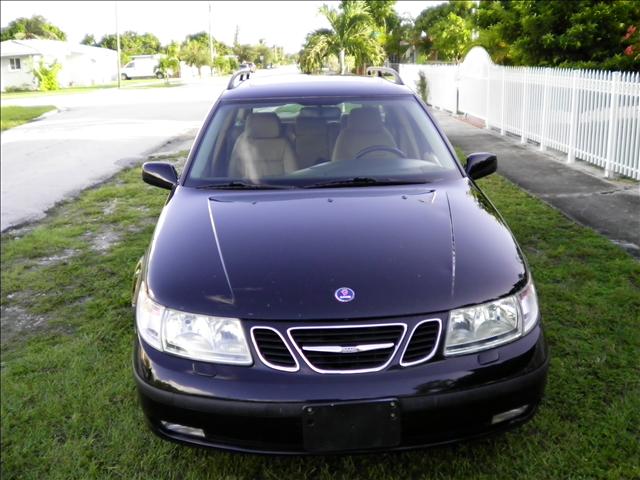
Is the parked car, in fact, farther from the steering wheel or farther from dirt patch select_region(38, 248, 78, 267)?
dirt patch select_region(38, 248, 78, 267)

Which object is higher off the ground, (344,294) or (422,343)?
(344,294)

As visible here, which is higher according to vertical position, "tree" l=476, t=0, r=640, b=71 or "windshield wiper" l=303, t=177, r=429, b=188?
"tree" l=476, t=0, r=640, b=71

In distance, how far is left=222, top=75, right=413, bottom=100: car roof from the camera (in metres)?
4.24

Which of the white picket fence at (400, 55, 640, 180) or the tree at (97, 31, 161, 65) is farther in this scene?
the tree at (97, 31, 161, 65)

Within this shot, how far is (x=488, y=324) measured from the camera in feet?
8.31

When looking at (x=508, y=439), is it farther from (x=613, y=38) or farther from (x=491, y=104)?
(x=491, y=104)

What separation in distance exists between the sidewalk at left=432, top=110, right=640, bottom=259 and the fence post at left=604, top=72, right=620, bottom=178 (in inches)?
7.3

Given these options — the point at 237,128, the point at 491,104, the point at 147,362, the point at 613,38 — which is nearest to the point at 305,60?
the point at 491,104

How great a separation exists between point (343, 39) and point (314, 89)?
76.7ft

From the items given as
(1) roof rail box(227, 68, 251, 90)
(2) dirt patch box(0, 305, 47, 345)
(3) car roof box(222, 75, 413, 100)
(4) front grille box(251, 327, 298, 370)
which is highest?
(1) roof rail box(227, 68, 251, 90)

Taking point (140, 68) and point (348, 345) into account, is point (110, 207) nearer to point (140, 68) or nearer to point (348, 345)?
point (348, 345)

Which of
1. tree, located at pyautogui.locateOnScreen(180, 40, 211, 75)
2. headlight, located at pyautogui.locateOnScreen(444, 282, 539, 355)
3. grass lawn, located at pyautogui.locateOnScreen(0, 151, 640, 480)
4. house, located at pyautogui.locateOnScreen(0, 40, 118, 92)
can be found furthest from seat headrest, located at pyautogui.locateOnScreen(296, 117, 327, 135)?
tree, located at pyautogui.locateOnScreen(180, 40, 211, 75)

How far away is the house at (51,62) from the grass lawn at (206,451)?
1928 inches

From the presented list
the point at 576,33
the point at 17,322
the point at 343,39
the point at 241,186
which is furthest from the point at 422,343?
the point at 343,39
